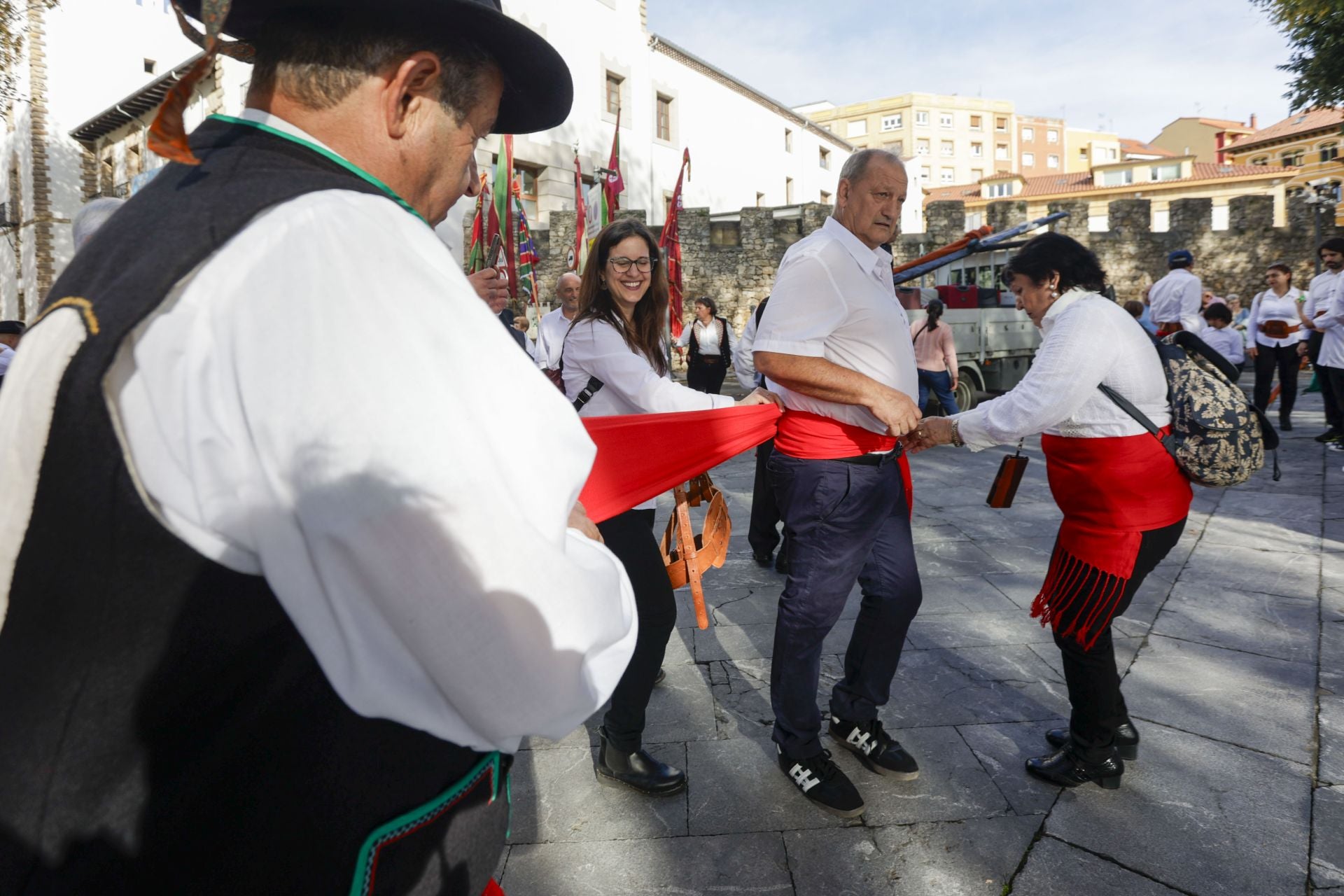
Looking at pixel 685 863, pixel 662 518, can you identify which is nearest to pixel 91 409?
pixel 685 863

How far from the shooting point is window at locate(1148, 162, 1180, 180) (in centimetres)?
5872

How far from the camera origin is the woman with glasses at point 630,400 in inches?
111

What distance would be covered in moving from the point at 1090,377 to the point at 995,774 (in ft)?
4.40

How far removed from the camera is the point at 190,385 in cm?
67

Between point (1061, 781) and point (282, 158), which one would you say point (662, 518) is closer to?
point (1061, 781)

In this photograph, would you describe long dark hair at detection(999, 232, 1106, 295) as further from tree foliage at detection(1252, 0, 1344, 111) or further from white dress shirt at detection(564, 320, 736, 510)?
tree foliage at detection(1252, 0, 1344, 111)

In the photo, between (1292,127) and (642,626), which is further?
(1292,127)

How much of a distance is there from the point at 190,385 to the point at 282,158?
10.7 inches

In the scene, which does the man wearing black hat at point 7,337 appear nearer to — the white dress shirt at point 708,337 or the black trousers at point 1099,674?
the white dress shirt at point 708,337

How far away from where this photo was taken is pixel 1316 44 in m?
11.6

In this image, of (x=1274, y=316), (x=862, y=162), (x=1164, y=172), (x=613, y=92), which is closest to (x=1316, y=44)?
(x=1274, y=316)

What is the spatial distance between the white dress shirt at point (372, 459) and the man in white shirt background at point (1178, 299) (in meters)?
10.1

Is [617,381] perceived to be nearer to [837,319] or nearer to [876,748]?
[837,319]

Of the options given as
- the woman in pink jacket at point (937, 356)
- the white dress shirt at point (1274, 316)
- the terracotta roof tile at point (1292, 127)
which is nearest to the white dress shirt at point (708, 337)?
the woman in pink jacket at point (937, 356)
